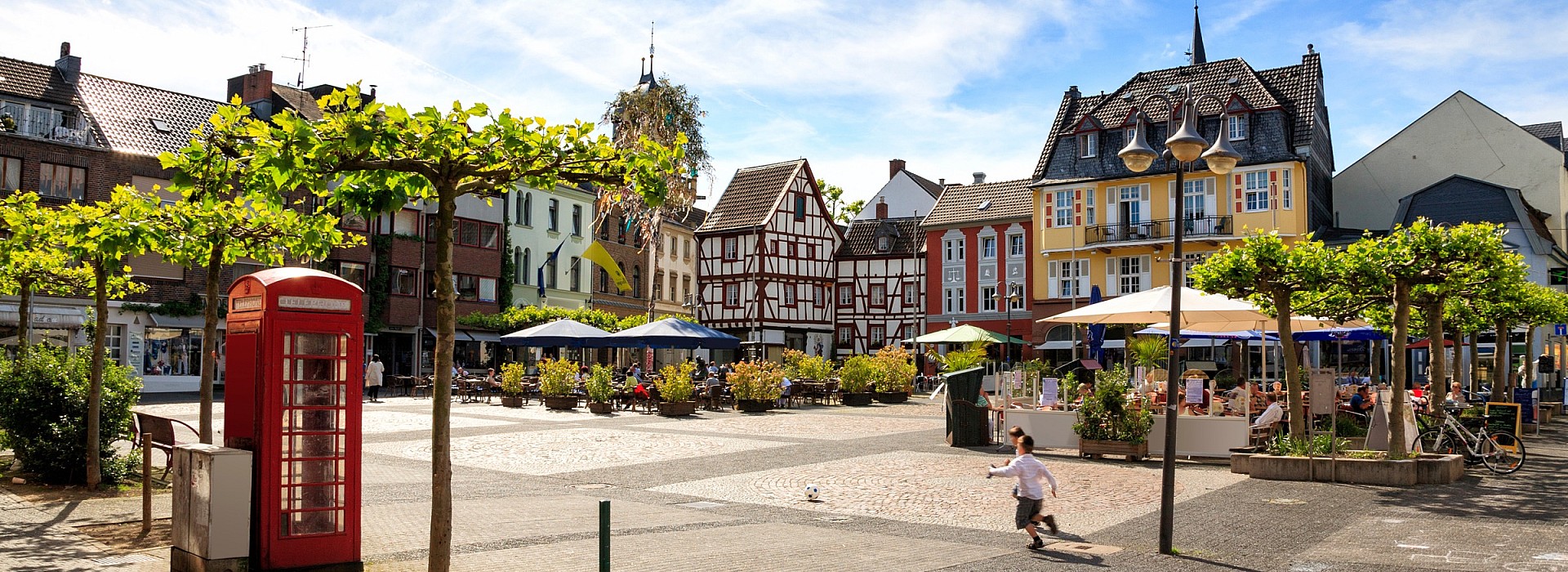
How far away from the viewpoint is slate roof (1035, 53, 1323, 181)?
44.6 metres

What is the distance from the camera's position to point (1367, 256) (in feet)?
47.6

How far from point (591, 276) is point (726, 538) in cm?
5153

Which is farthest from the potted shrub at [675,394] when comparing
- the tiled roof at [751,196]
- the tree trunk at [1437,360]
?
the tiled roof at [751,196]

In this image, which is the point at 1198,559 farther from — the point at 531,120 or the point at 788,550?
the point at 531,120

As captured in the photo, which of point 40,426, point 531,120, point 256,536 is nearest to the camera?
point 531,120

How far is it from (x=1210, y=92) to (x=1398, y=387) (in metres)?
34.8

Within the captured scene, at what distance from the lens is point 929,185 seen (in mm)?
73000

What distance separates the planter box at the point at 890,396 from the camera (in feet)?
113

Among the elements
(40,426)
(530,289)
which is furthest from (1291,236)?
(40,426)

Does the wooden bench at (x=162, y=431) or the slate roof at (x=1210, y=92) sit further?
the slate roof at (x=1210, y=92)

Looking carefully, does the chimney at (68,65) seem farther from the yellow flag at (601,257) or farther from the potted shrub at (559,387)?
the potted shrub at (559,387)

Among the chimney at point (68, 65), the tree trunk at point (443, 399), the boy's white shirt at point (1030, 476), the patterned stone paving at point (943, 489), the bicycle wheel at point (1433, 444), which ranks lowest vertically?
the patterned stone paving at point (943, 489)

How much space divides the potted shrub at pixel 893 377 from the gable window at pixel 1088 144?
654 inches

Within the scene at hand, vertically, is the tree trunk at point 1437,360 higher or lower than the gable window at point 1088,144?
lower
